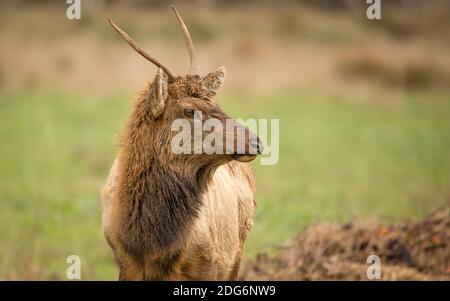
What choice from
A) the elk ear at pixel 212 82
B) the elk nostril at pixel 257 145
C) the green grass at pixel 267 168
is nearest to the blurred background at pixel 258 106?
the green grass at pixel 267 168

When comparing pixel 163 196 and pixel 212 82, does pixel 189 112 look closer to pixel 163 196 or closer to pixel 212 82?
pixel 212 82

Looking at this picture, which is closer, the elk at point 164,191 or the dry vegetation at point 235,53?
the elk at point 164,191

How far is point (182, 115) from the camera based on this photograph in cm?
623

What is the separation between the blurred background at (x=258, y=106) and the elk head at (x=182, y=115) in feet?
1.87

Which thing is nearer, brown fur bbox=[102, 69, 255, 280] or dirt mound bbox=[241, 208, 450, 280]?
brown fur bbox=[102, 69, 255, 280]

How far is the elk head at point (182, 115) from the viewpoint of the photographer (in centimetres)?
611

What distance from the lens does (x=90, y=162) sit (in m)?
15.5

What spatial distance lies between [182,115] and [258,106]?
47.7 feet

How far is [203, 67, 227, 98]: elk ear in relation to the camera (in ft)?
21.0

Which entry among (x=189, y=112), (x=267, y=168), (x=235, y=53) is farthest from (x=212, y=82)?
(x=235, y=53)

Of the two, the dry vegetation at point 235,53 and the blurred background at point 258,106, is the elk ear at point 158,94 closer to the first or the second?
the blurred background at point 258,106

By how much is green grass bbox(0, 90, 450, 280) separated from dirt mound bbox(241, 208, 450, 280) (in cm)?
61

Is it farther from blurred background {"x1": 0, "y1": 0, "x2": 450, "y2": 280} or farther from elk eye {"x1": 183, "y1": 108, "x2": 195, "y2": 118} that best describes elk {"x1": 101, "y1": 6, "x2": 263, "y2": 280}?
blurred background {"x1": 0, "y1": 0, "x2": 450, "y2": 280}

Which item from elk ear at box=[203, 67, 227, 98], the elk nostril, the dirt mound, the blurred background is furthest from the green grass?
the elk nostril
